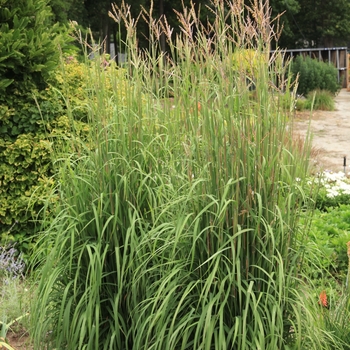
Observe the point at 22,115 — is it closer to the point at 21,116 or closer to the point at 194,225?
the point at 21,116

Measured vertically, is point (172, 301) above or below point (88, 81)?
below

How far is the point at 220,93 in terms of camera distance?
A: 264cm

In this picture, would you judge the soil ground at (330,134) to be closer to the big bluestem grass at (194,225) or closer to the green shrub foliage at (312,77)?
the green shrub foliage at (312,77)

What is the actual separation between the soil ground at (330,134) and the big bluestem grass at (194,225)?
391 cm

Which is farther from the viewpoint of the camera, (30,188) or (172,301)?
(30,188)

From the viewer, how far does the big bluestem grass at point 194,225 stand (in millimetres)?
2482

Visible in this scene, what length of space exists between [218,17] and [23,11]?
2.66 metres

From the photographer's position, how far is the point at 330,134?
12680 millimetres

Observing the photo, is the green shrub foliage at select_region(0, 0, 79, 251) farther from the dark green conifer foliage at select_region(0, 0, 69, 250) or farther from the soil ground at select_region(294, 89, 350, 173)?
the soil ground at select_region(294, 89, 350, 173)

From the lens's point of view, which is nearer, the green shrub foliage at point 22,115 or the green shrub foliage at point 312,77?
the green shrub foliage at point 22,115

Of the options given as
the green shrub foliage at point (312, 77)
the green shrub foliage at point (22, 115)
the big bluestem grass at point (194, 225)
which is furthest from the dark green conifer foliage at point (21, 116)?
the green shrub foliage at point (312, 77)

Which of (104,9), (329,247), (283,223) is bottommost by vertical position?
(329,247)

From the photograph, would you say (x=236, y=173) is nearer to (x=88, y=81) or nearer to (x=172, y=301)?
(x=172, y=301)

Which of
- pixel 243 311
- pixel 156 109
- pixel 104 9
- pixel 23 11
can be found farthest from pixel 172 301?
pixel 104 9
